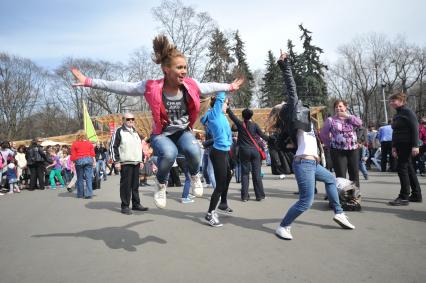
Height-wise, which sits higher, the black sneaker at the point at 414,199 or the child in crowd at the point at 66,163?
the child in crowd at the point at 66,163

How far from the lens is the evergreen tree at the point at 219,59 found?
39.7 meters

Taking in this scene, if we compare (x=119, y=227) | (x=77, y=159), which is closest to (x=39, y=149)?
(x=77, y=159)

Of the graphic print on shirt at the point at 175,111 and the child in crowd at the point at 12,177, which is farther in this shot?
the child in crowd at the point at 12,177

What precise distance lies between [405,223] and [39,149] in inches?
523

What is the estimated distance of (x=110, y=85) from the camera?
434 centimetres

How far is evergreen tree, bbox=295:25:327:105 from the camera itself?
47719 millimetres

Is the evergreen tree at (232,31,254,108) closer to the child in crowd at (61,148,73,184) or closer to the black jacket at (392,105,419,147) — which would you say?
the child in crowd at (61,148,73,184)

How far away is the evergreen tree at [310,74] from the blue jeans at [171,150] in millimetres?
45494

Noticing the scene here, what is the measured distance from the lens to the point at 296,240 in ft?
15.6

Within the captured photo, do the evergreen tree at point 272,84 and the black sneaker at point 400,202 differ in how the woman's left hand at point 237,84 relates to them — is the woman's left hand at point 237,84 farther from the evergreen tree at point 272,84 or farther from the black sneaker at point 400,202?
the evergreen tree at point 272,84

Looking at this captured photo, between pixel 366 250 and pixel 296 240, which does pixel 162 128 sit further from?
pixel 366 250

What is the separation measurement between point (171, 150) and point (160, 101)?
610 mm

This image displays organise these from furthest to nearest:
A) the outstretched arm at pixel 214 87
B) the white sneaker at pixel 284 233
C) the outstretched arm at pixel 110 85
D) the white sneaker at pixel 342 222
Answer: the white sneaker at pixel 342 222
the white sneaker at pixel 284 233
the outstretched arm at pixel 214 87
the outstretched arm at pixel 110 85

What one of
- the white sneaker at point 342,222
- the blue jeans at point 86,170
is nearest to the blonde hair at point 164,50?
the white sneaker at point 342,222
